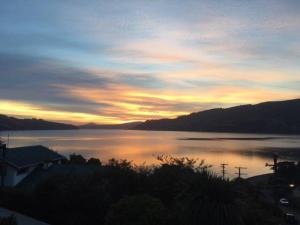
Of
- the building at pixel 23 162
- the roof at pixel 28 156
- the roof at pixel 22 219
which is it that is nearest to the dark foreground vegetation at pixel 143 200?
the roof at pixel 22 219

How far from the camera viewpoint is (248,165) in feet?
313

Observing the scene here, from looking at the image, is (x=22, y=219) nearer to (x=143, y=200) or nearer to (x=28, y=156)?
(x=143, y=200)

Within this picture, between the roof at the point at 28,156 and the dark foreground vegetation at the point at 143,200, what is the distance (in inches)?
573

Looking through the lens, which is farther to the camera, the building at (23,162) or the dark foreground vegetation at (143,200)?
the building at (23,162)

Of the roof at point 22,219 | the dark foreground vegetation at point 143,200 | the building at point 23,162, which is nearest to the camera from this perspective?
the dark foreground vegetation at point 143,200

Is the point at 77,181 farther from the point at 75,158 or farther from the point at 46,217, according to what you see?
the point at 75,158

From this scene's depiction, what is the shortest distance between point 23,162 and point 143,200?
24.9 meters

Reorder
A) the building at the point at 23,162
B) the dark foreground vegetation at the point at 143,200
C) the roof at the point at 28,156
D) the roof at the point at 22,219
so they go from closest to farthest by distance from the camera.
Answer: the dark foreground vegetation at the point at 143,200 → the roof at the point at 22,219 → the building at the point at 23,162 → the roof at the point at 28,156

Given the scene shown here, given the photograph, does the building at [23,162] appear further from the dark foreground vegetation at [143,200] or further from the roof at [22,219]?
the roof at [22,219]

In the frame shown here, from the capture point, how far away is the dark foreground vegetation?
13609 millimetres

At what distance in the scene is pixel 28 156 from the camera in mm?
40000

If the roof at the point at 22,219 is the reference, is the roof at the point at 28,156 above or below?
above

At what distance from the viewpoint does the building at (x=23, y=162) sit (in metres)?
35.9

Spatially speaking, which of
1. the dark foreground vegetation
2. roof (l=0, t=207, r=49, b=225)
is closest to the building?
the dark foreground vegetation
